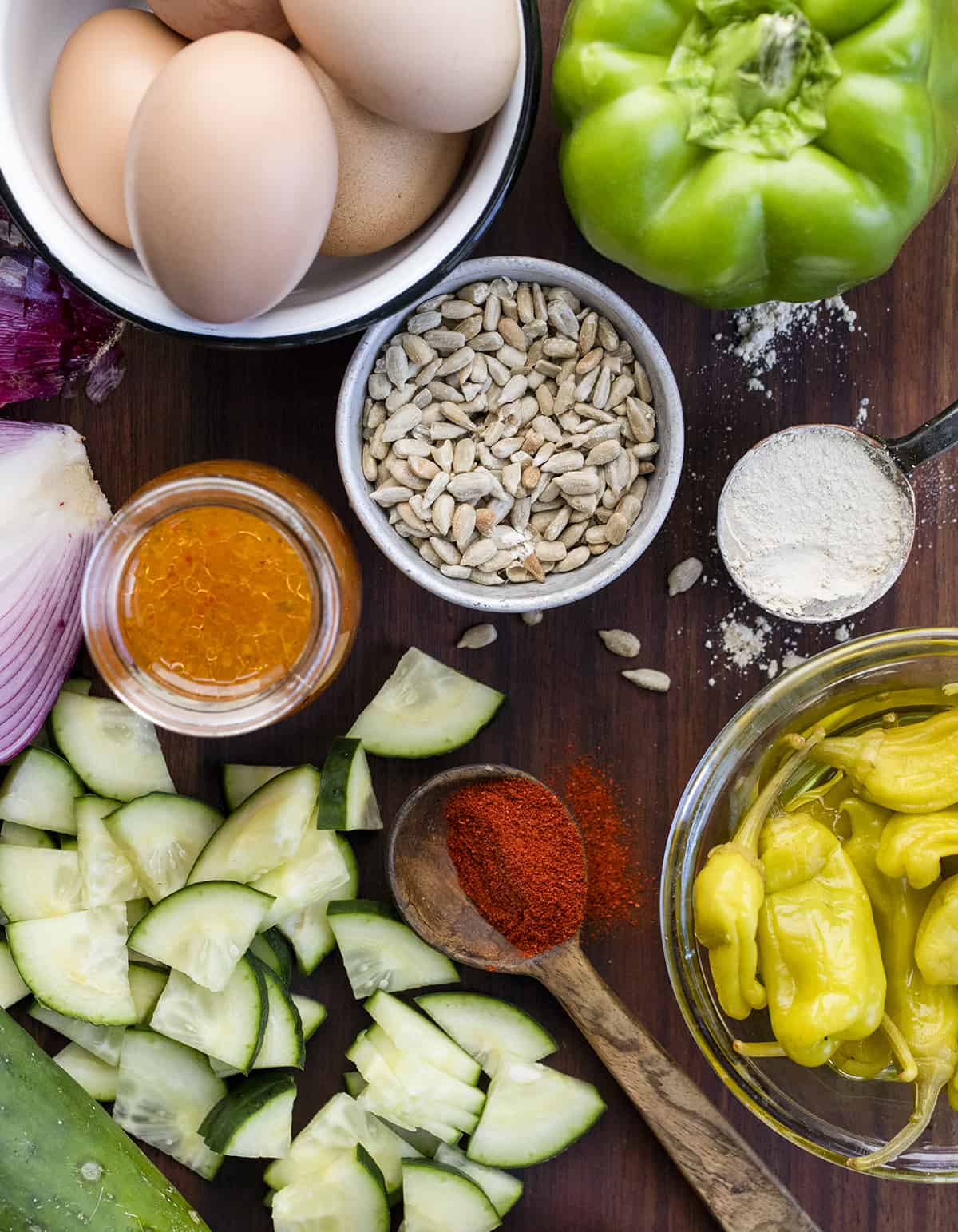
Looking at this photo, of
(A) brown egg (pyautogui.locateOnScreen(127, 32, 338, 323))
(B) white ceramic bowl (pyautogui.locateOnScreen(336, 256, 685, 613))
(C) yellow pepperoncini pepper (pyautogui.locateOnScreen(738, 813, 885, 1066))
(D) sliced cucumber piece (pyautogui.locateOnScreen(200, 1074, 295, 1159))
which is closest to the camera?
(A) brown egg (pyautogui.locateOnScreen(127, 32, 338, 323))

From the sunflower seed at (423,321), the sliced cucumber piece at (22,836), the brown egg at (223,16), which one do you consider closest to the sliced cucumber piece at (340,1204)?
the sliced cucumber piece at (22,836)

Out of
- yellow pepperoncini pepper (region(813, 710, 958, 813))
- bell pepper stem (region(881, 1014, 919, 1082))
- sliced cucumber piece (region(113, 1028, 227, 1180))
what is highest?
yellow pepperoncini pepper (region(813, 710, 958, 813))

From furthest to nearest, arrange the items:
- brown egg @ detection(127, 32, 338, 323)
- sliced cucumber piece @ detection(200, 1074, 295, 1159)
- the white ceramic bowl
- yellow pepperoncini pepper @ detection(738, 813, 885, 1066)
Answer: sliced cucumber piece @ detection(200, 1074, 295, 1159)
the white ceramic bowl
yellow pepperoncini pepper @ detection(738, 813, 885, 1066)
brown egg @ detection(127, 32, 338, 323)

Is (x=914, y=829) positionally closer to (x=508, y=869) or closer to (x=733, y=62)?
(x=508, y=869)

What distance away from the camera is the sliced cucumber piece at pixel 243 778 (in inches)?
50.8

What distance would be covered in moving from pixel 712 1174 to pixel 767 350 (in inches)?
34.5

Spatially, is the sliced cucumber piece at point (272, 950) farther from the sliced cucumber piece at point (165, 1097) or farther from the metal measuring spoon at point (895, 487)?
the metal measuring spoon at point (895, 487)

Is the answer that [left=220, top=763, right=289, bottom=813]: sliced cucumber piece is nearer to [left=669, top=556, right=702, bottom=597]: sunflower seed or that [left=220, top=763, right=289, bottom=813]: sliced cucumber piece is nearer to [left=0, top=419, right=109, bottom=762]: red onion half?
[left=0, top=419, right=109, bottom=762]: red onion half

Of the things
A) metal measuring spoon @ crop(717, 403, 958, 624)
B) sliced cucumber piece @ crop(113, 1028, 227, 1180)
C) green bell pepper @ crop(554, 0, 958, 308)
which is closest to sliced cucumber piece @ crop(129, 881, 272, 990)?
sliced cucumber piece @ crop(113, 1028, 227, 1180)

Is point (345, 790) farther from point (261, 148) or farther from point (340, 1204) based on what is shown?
point (261, 148)

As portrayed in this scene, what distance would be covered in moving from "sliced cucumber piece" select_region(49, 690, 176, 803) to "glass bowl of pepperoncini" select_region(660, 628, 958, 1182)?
581 millimetres

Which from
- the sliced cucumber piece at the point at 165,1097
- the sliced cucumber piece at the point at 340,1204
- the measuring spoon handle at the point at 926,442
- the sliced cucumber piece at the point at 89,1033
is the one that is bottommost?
the sliced cucumber piece at the point at 340,1204

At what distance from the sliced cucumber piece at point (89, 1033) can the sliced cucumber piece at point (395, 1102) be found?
0.85ft

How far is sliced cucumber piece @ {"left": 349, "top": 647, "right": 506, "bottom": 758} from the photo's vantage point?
126 cm
